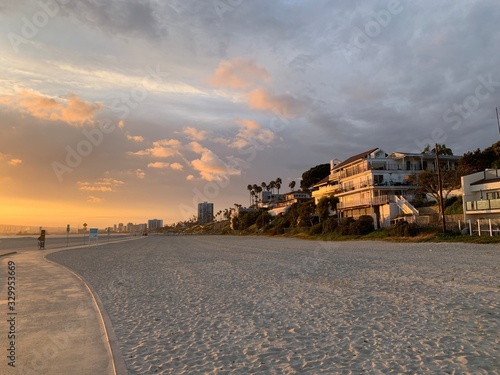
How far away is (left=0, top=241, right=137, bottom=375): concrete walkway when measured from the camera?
5.59 m

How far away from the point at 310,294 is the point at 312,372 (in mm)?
6340

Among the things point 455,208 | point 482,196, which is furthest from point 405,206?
point 482,196

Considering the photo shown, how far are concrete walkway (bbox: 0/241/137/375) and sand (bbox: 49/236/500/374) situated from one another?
39cm

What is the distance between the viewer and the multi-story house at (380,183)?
49.2m

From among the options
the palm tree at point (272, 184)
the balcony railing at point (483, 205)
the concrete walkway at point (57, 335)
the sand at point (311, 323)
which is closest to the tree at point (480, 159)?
the balcony railing at point (483, 205)

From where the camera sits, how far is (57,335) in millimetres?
7180

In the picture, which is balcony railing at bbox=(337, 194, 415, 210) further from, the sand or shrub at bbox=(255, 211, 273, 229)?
shrub at bbox=(255, 211, 273, 229)

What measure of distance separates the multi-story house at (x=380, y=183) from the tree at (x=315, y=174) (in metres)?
29.3

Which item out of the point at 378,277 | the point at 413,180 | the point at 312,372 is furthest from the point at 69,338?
the point at 413,180

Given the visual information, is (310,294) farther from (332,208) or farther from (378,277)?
(332,208)

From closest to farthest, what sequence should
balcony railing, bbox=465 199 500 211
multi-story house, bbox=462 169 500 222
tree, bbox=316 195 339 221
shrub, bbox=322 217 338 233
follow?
balcony railing, bbox=465 199 500 211, multi-story house, bbox=462 169 500 222, shrub, bbox=322 217 338 233, tree, bbox=316 195 339 221

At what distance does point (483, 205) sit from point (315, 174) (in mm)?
63839

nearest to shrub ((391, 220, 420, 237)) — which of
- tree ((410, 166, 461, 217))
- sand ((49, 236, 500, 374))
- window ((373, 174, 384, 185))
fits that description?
tree ((410, 166, 461, 217))

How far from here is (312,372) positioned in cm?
545
